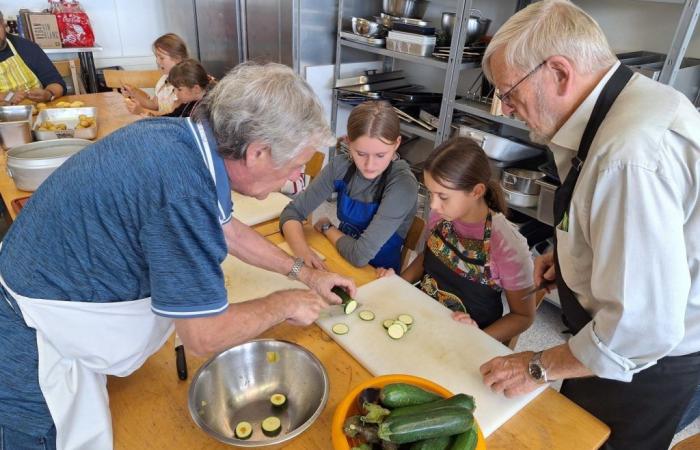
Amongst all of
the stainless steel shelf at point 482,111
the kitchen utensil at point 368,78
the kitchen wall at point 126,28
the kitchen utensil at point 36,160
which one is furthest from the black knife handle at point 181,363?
the kitchen wall at point 126,28

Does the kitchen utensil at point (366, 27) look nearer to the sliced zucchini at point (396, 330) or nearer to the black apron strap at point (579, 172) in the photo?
the black apron strap at point (579, 172)

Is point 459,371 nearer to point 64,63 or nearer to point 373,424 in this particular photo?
point 373,424

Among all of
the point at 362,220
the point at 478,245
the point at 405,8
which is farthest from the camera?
the point at 405,8

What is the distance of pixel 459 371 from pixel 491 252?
0.50 metres

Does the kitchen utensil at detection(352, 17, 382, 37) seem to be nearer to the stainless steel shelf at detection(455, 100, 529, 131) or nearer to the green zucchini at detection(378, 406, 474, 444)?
the stainless steel shelf at detection(455, 100, 529, 131)

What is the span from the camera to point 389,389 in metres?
0.83

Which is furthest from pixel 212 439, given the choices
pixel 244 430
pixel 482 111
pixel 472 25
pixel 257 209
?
pixel 472 25

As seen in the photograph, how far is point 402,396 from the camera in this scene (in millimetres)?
827

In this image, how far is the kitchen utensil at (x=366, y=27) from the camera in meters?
3.13

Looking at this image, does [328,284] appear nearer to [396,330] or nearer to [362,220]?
[396,330]

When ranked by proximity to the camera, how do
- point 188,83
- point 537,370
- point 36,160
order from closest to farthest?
point 537,370 → point 36,160 → point 188,83

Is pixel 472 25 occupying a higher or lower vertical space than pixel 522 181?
higher

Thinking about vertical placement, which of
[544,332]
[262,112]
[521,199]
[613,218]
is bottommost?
[544,332]

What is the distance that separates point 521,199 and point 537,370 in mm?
1681
